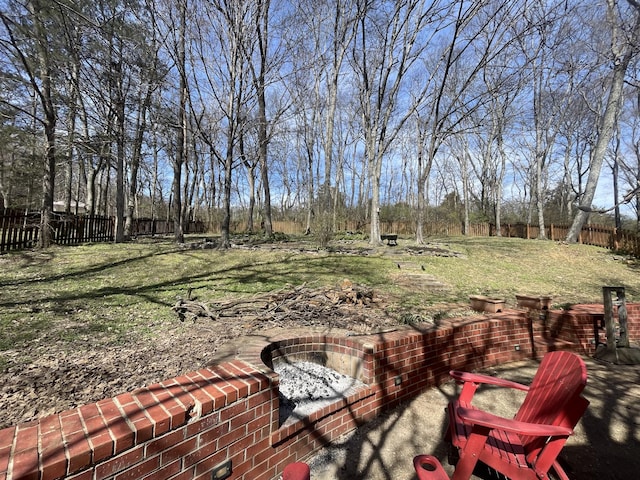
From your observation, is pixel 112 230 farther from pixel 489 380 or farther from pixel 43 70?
pixel 489 380

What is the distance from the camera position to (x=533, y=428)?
159 cm

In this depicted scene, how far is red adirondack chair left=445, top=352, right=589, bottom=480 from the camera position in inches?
63.2

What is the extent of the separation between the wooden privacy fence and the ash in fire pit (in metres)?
10.3

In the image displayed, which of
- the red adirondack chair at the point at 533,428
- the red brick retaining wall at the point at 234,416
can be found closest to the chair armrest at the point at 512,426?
the red adirondack chair at the point at 533,428

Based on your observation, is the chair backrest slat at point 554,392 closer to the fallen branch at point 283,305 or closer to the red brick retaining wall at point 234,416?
the red brick retaining wall at point 234,416

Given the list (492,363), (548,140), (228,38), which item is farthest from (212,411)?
(548,140)

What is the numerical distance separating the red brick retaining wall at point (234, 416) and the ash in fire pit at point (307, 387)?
0.32 feet

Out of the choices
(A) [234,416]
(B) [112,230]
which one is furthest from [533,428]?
(B) [112,230]

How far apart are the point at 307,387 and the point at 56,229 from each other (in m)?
12.3

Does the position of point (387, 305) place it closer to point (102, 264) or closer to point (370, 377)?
point (370, 377)

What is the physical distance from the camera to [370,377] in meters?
2.67

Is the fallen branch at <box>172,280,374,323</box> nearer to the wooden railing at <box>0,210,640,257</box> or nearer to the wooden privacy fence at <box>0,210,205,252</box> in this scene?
the wooden privacy fence at <box>0,210,205,252</box>

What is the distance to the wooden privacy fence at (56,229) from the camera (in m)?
8.80

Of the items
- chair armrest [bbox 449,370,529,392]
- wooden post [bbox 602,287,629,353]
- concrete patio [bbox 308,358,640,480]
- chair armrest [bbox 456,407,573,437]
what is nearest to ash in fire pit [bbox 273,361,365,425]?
concrete patio [bbox 308,358,640,480]
